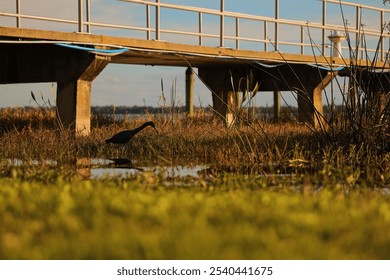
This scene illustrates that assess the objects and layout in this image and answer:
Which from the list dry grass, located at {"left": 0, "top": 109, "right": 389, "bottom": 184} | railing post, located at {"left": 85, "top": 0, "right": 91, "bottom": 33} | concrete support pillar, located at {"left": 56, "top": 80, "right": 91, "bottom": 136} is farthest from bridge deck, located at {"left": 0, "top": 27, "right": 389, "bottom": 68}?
dry grass, located at {"left": 0, "top": 109, "right": 389, "bottom": 184}

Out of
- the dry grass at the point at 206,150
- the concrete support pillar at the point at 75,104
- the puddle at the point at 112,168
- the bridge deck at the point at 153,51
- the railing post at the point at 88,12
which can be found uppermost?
the railing post at the point at 88,12

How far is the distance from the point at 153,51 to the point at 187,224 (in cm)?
1453

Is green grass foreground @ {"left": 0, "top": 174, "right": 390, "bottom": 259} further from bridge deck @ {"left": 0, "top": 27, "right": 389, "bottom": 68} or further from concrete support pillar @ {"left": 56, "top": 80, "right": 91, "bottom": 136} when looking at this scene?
concrete support pillar @ {"left": 56, "top": 80, "right": 91, "bottom": 136}

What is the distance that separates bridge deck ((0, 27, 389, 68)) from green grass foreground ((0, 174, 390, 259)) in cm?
666

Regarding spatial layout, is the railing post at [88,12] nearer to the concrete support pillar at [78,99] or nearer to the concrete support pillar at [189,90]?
the concrete support pillar at [78,99]

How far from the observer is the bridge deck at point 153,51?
17.7 meters

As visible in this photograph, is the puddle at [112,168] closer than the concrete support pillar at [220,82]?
Yes

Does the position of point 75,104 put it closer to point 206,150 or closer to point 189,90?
point 206,150

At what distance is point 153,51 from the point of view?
20.5m

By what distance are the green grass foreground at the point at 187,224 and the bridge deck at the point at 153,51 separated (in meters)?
6.66

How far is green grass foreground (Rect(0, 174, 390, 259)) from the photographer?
18.0 ft

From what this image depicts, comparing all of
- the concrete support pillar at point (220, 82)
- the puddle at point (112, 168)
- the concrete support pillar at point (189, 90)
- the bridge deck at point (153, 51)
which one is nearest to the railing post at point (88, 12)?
the bridge deck at point (153, 51)
